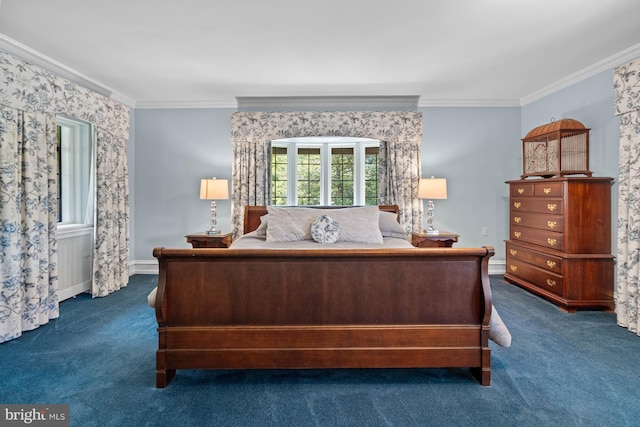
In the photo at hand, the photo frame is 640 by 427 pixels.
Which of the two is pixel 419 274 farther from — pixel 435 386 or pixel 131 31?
pixel 131 31

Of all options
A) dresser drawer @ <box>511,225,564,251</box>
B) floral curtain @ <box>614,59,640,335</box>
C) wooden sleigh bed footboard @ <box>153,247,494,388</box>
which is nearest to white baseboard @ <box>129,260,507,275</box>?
dresser drawer @ <box>511,225,564,251</box>

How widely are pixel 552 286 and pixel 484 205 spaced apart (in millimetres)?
1482

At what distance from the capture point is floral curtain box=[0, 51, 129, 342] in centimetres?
271

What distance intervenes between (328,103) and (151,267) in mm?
3411

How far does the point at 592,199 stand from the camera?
10.9 ft

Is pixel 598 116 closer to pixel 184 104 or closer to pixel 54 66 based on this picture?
pixel 184 104

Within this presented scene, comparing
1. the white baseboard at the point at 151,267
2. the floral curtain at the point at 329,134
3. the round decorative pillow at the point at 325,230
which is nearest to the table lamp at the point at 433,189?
the floral curtain at the point at 329,134

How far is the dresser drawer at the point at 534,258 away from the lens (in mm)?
3428

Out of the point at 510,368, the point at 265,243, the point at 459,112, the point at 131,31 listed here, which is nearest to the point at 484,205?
the point at 459,112

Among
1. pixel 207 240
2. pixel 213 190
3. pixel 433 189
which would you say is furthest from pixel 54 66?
pixel 433 189

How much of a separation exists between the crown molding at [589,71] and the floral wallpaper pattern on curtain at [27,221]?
5.45 meters

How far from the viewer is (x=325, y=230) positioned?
3.30 m

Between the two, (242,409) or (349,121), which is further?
(349,121)

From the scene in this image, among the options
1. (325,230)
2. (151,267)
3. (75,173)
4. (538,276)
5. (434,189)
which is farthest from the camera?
(151,267)
